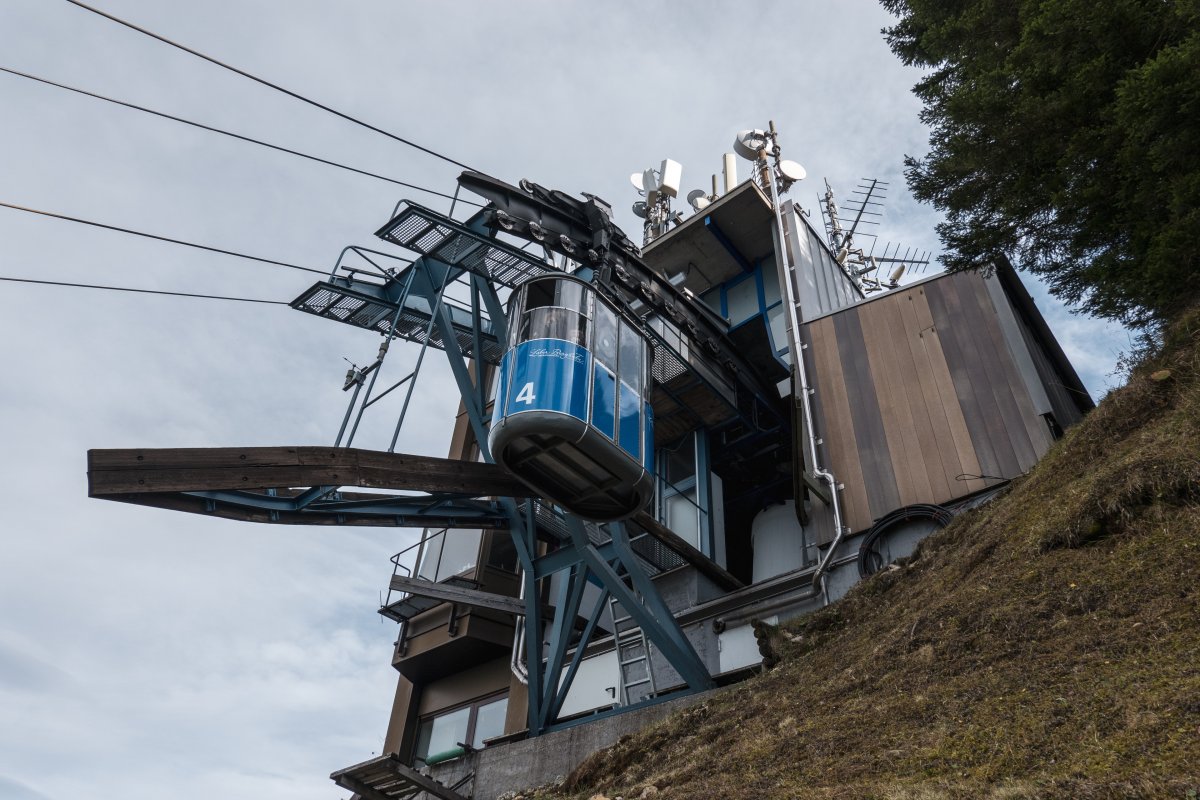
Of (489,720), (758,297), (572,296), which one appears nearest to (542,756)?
(489,720)

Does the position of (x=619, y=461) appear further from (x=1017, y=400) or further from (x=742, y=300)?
(x=742, y=300)

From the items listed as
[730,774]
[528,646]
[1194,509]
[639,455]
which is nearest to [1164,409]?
[1194,509]

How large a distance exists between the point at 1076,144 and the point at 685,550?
9637mm

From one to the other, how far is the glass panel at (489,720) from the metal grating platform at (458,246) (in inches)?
400

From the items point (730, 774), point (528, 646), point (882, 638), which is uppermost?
point (528, 646)

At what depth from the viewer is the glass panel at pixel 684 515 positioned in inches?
728

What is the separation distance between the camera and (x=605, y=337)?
1293 cm

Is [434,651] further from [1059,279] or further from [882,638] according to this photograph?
[1059,279]

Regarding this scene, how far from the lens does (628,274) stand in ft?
53.4

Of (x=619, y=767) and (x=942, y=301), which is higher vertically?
(x=942, y=301)

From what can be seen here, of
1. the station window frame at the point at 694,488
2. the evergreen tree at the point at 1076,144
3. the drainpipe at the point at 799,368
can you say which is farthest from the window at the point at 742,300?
the evergreen tree at the point at 1076,144

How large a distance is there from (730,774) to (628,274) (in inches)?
444

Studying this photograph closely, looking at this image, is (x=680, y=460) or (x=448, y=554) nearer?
(x=680, y=460)

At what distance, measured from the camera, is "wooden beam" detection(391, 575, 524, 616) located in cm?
1620
